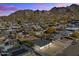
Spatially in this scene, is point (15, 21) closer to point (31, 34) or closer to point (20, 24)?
point (20, 24)

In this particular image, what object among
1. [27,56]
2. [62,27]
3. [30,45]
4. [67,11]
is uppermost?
[67,11]

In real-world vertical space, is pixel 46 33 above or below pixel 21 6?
below

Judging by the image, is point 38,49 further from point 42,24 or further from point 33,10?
point 33,10

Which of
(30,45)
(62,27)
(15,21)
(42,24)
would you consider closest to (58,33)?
(62,27)

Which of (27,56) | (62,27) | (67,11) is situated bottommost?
(27,56)


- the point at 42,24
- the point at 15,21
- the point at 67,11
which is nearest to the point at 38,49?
the point at 42,24

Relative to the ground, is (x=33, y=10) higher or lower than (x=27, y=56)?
higher
